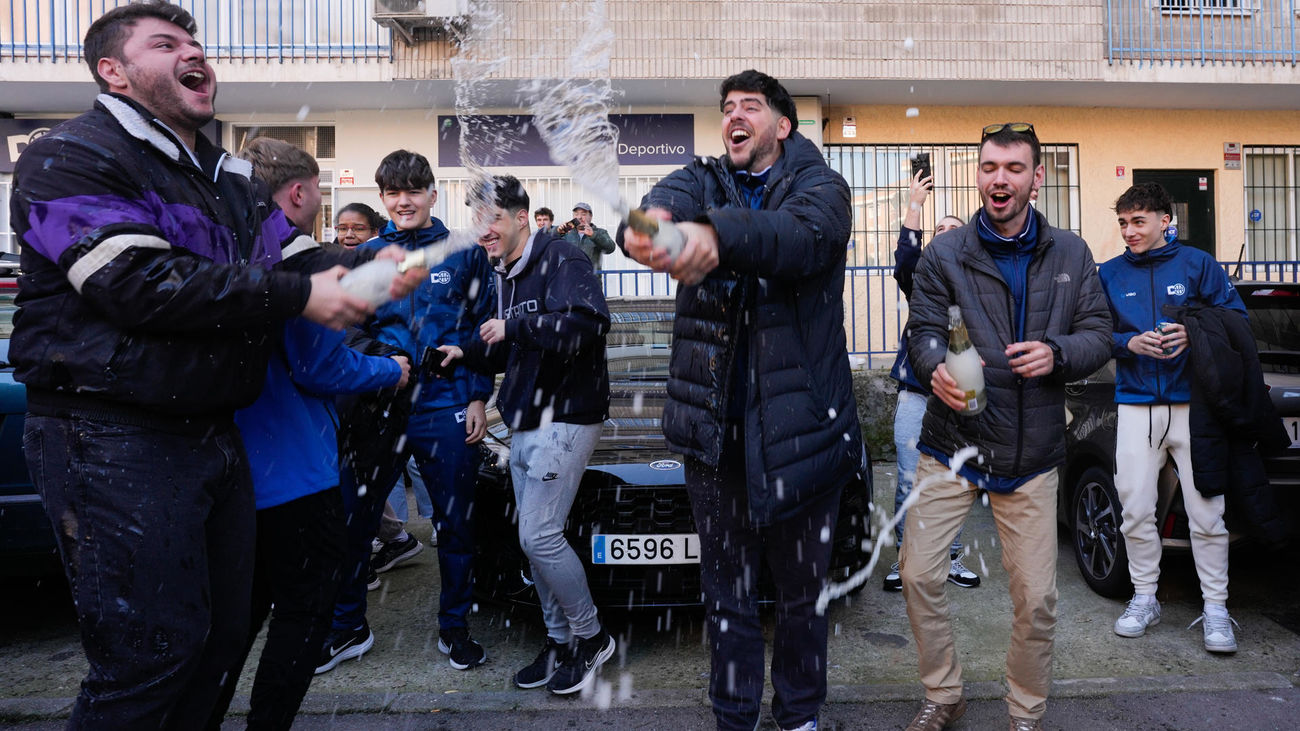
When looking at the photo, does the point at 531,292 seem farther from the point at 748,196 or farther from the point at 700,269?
the point at 700,269

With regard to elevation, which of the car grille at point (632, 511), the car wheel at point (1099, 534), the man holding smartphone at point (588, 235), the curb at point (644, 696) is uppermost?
the man holding smartphone at point (588, 235)

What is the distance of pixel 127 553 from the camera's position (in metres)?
2.10

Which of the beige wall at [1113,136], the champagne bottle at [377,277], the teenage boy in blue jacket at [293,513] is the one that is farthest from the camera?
the beige wall at [1113,136]

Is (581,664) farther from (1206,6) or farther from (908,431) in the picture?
(1206,6)

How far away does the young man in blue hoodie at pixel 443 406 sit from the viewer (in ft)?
13.5

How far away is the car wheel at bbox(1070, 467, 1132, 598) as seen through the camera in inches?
188

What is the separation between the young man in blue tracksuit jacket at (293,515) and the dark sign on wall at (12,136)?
14397mm

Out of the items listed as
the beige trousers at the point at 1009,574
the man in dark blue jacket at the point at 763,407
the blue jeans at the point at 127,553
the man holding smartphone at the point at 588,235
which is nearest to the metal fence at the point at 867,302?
the man holding smartphone at the point at 588,235

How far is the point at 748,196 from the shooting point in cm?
300

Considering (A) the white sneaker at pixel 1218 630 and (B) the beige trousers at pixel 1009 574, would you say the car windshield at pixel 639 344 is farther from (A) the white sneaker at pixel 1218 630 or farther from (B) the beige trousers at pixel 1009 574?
(A) the white sneaker at pixel 1218 630

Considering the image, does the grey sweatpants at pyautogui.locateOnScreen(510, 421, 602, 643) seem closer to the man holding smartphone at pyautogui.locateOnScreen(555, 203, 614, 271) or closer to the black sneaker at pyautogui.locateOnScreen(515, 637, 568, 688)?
the black sneaker at pyautogui.locateOnScreen(515, 637, 568, 688)

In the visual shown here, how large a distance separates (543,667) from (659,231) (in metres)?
2.43

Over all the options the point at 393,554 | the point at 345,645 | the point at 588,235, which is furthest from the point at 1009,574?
the point at 588,235

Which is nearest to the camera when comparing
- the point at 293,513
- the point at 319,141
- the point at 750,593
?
the point at 293,513
